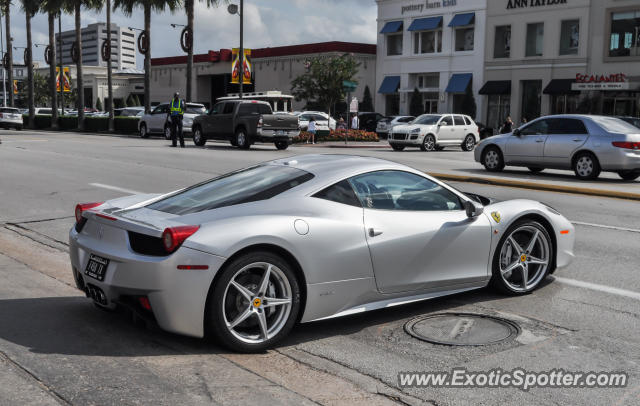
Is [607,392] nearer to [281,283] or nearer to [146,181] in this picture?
[281,283]

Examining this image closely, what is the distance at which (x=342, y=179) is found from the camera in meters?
5.44

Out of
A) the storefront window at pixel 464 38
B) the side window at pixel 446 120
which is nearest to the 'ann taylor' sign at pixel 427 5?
the storefront window at pixel 464 38

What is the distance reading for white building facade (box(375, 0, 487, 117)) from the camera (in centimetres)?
5144

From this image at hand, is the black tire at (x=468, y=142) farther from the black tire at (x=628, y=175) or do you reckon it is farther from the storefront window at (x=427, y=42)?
the storefront window at (x=427, y=42)

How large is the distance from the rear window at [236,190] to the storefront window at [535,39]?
45698 millimetres

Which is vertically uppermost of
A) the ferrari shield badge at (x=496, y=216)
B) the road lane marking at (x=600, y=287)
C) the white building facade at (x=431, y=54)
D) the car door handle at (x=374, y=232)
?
the white building facade at (x=431, y=54)

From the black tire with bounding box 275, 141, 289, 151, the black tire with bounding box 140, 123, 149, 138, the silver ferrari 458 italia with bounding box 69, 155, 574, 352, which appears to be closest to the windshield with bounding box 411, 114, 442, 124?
the black tire with bounding box 275, 141, 289, 151

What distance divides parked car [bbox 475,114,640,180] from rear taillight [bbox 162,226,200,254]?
14.7 m

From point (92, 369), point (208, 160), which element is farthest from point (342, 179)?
point (208, 160)

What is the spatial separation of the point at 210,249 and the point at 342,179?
1.30m

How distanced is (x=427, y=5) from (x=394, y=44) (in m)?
4.96

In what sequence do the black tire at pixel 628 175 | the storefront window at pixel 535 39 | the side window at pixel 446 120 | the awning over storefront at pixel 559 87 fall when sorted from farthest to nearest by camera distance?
the storefront window at pixel 535 39
the awning over storefront at pixel 559 87
the side window at pixel 446 120
the black tire at pixel 628 175

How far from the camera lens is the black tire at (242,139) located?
89.5 ft

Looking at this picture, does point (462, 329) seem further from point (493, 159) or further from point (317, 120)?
point (317, 120)
